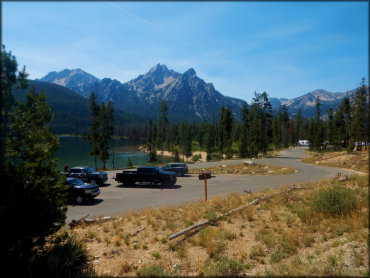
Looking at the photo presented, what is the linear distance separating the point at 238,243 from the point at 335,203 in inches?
237

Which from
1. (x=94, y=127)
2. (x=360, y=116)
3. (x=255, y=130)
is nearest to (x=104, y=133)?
(x=94, y=127)

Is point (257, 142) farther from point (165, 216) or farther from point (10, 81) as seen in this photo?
point (10, 81)

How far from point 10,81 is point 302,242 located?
10.3 meters

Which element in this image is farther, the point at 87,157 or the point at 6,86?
the point at 87,157

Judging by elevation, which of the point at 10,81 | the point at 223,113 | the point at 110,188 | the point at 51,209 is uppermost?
the point at 223,113

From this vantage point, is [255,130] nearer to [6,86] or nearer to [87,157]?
[6,86]

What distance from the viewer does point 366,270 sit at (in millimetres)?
5555

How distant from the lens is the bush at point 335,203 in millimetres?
10164

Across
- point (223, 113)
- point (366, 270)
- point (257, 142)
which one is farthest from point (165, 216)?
point (223, 113)

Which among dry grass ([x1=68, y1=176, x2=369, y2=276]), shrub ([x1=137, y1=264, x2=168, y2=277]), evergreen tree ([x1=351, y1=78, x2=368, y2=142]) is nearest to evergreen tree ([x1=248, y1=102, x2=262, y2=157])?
evergreen tree ([x1=351, y1=78, x2=368, y2=142])

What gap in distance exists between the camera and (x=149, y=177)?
20078 millimetres

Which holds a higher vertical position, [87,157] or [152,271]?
[152,271]

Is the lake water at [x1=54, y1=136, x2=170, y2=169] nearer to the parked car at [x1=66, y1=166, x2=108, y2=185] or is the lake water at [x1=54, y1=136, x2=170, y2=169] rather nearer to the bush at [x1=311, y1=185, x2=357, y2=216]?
the parked car at [x1=66, y1=166, x2=108, y2=185]

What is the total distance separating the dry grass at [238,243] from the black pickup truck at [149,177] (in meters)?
8.11
